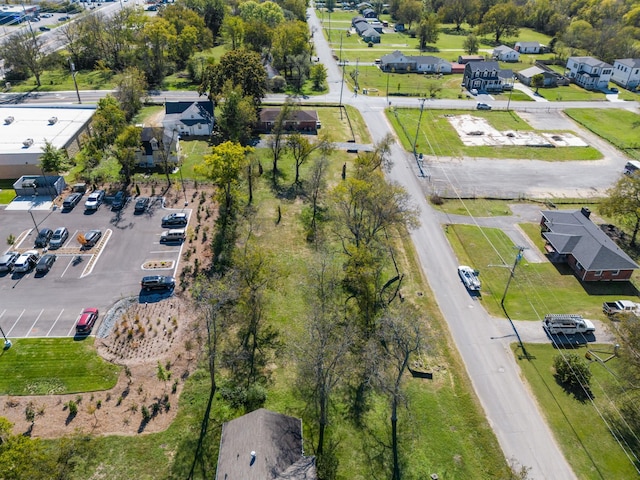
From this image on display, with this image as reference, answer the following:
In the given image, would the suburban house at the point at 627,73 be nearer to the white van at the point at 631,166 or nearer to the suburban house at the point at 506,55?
the suburban house at the point at 506,55

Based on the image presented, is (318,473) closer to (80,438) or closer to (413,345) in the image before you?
(413,345)

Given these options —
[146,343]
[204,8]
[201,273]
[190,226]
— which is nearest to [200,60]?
[204,8]

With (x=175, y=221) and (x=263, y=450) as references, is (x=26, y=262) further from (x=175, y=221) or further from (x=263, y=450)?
(x=263, y=450)

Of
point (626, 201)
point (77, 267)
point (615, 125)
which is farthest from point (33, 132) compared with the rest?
point (615, 125)

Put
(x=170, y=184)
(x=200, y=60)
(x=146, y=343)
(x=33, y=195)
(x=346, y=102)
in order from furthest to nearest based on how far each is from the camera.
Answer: (x=200, y=60) < (x=346, y=102) < (x=170, y=184) < (x=33, y=195) < (x=146, y=343)

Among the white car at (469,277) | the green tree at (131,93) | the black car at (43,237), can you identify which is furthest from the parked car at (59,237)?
the white car at (469,277)

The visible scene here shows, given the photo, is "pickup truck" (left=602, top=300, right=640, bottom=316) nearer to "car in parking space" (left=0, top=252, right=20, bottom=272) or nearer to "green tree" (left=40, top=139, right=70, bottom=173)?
"car in parking space" (left=0, top=252, right=20, bottom=272)
